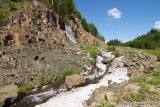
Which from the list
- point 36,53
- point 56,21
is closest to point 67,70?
point 36,53

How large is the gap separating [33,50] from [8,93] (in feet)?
59.9

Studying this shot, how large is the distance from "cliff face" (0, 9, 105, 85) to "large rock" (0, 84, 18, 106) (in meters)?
2.55

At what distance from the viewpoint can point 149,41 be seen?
150250 mm

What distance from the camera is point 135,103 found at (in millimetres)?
37625

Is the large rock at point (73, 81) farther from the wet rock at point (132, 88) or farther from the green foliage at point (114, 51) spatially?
the green foliage at point (114, 51)

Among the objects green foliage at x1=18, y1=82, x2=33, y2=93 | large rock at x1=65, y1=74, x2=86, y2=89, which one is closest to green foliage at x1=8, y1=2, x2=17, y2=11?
green foliage at x1=18, y1=82, x2=33, y2=93

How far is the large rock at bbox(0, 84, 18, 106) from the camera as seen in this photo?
147ft

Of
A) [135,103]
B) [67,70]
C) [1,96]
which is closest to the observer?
[135,103]

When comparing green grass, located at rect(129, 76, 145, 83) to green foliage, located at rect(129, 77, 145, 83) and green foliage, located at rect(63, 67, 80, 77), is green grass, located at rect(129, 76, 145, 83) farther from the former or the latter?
green foliage, located at rect(63, 67, 80, 77)

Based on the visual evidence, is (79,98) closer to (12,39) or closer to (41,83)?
(41,83)

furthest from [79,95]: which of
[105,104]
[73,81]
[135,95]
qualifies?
[73,81]

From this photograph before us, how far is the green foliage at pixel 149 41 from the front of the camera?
482ft

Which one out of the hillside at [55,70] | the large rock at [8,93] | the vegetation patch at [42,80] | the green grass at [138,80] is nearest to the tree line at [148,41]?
the hillside at [55,70]

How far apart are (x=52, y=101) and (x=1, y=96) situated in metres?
8.27
